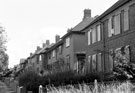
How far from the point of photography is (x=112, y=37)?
22.5 metres

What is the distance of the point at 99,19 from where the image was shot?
25.1m

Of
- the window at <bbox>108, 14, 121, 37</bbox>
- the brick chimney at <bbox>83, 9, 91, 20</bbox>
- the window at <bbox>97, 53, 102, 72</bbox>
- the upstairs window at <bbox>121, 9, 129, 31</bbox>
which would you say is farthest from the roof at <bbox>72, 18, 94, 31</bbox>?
the upstairs window at <bbox>121, 9, 129, 31</bbox>

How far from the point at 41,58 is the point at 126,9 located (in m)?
37.9

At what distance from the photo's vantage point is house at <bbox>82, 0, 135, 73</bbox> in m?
19.3

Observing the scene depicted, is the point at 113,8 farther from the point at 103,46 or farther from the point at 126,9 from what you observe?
the point at 103,46

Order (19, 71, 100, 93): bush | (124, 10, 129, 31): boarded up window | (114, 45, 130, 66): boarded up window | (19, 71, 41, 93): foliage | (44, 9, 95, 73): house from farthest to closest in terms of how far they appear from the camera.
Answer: (44, 9, 95, 73): house
(19, 71, 41, 93): foliage
(19, 71, 100, 93): bush
(124, 10, 129, 31): boarded up window
(114, 45, 130, 66): boarded up window

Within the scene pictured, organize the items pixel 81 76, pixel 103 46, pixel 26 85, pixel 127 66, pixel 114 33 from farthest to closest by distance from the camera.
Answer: pixel 26 85, pixel 103 46, pixel 114 33, pixel 81 76, pixel 127 66

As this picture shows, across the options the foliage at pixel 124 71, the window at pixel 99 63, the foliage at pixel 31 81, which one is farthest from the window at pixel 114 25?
the foliage at pixel 31 81

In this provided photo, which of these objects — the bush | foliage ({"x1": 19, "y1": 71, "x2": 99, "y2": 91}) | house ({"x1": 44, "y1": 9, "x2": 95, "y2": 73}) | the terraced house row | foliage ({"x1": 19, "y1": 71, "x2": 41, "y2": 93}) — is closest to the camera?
the terraced house row

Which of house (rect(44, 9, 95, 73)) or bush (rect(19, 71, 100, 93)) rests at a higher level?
house (rect(44, 9, 95, 73))

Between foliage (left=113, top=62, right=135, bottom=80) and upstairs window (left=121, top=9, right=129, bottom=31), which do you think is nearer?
foliage (left=113, top=62, right=135, bottom=80)

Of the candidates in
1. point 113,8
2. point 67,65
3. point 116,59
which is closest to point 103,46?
point 113,8

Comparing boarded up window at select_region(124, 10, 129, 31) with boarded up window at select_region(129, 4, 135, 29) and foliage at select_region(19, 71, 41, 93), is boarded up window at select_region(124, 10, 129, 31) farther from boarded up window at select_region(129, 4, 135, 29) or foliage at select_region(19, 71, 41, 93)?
foliage at select_region(19, 71, 41, 93)

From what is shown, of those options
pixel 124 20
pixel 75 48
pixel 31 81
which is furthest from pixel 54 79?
pixel 75 48
